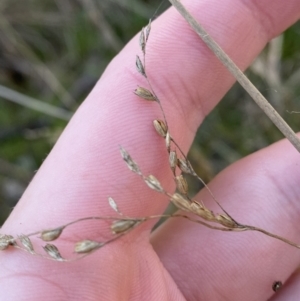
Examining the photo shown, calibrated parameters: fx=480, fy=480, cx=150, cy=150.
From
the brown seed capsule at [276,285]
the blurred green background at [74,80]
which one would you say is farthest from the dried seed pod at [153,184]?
the blurred green background at [74,80]

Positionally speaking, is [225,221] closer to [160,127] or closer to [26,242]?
[160,127]

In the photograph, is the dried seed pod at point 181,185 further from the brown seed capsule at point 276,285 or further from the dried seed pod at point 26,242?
the brown seed capsule at point 276,285

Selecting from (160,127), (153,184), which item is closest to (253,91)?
(160,127)

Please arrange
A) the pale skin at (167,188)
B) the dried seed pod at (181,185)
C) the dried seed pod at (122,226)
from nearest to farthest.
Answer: the dried seed pod at (122,226), the dried seed pod at (181,185), the pale skin at (167,188)

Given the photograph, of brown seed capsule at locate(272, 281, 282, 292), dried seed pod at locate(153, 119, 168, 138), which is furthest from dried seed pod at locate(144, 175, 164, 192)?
brown seed capsule at locate(272, 281, 282, 292)

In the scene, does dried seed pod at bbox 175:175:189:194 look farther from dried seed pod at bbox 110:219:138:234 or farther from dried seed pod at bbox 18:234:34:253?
dried seed pod at bbox 18:234:34:253
